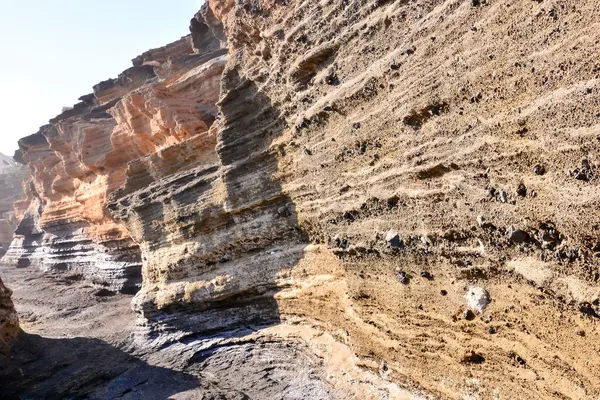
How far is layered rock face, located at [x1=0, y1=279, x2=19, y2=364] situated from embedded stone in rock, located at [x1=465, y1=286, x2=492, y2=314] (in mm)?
12229

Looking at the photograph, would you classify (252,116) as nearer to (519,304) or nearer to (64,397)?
(519,304)

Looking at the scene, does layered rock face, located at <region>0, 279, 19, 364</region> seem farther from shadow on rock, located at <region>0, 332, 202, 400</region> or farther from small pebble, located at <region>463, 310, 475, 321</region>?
small pebble, located at <region>463, 310, 475, 321</region>

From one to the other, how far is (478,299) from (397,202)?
165 cm

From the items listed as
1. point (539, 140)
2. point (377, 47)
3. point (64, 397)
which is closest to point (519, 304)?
point (539, 140)

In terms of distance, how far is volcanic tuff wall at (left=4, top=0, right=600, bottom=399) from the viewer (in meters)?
3.61

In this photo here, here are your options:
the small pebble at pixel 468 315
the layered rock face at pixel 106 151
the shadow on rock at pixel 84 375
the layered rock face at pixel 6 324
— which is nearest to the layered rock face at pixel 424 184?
the small pebble at pixel 468 315

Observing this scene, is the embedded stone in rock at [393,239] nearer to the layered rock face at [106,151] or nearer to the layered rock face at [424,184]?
the layered rock face at [424,184]

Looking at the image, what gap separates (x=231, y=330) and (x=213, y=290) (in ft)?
3.71

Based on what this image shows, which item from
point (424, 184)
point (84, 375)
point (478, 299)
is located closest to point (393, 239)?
point (424, 184)

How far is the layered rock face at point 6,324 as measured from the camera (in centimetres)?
1064

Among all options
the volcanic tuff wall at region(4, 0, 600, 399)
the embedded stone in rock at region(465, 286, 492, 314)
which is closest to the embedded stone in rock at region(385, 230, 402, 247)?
the volcanic tuff wall at region(4, 0, 600, 399)

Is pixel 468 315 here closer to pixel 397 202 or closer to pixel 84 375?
pixel 397 202

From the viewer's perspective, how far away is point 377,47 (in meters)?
5.46

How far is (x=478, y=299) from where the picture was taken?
4.59m
